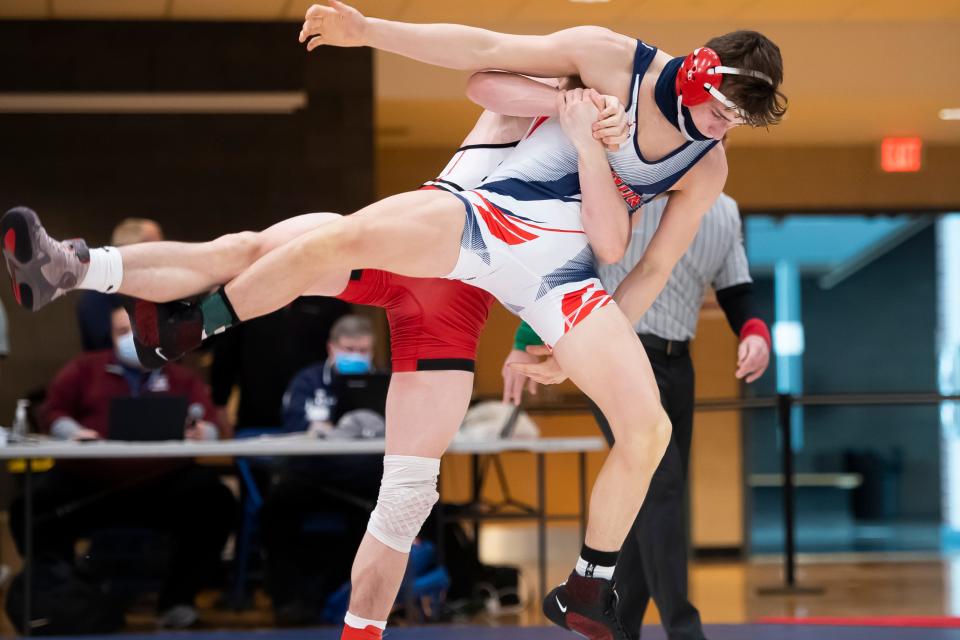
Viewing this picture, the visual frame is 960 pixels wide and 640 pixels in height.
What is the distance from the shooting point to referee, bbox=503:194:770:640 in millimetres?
3064

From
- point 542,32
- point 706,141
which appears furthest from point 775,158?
point 706,141

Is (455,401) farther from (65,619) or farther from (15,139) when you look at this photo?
(15,139)

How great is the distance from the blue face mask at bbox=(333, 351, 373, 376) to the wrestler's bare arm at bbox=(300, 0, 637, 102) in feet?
10.0

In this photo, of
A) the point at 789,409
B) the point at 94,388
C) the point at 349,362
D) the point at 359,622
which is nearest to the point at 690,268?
the point at 359,622

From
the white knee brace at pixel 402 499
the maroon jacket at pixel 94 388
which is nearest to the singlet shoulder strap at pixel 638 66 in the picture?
the white knee brace at pixel 402 499

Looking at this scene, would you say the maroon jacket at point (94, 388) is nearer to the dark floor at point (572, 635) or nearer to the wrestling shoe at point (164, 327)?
the dark floor at point (572, 635)

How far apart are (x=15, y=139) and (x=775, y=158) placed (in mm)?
5024

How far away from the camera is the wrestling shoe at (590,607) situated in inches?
94.5

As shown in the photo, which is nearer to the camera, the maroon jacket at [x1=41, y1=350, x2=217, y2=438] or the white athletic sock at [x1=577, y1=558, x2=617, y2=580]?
the white athletic sock at [x1=577, y1=558, x2=617, y2=580]

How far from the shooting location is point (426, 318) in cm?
250

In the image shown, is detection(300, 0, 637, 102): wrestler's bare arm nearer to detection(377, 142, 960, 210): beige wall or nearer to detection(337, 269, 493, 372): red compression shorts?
detection(337, 269, 493, 372): red compression shorts

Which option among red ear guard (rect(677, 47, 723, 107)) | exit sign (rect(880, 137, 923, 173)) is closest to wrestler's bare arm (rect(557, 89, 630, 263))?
red ear guard (rect(677, 47, 723, 107))

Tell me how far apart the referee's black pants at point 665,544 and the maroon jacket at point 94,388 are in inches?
108

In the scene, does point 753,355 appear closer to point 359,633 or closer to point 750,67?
point 750,67
